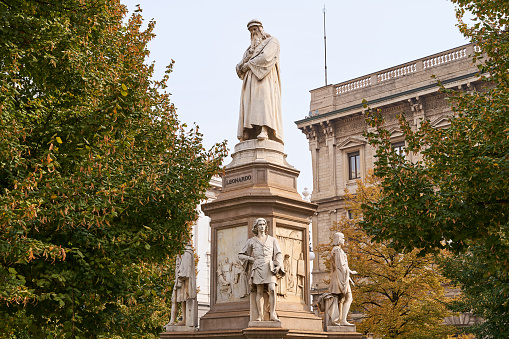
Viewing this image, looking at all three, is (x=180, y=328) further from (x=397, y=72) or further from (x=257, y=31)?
(x=397, y=72)

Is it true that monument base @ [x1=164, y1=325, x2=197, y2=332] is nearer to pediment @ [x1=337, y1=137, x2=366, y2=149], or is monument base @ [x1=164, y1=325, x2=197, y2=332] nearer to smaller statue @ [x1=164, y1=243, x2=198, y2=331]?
smaller statue @ [x1=164, y1=243, x2=198, y2=331]

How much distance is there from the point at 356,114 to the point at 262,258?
31.0 metres

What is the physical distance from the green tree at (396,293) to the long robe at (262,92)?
402 inches

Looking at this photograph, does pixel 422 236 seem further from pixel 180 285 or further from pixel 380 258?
pixel 380 258

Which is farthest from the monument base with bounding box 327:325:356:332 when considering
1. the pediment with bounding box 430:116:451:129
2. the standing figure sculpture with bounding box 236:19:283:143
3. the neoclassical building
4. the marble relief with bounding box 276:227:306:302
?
the pediment with bounding box 430:116:451:129

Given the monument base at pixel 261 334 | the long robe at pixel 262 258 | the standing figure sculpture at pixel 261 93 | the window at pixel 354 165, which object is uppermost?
the window at pixel 354 165

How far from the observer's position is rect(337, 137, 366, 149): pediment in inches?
1633

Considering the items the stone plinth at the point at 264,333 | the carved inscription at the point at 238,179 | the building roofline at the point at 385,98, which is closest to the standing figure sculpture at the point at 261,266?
the stone plinth at the point at 264,333

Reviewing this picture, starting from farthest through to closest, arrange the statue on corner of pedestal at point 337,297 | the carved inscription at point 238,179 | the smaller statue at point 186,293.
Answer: the carved inscription at point 238,179 < the smaller statue at point 186,293 < the statue on corner of pedestal at point 337,297

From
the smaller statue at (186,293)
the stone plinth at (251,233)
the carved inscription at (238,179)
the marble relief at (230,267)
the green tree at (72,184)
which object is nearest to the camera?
the green tree at (72,184)

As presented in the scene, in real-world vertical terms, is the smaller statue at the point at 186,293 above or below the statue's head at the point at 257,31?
below

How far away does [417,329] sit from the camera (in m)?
25.2

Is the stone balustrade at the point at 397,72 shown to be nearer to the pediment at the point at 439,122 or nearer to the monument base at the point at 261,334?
the pediment at the point at 439,122

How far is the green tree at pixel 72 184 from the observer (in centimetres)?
987
